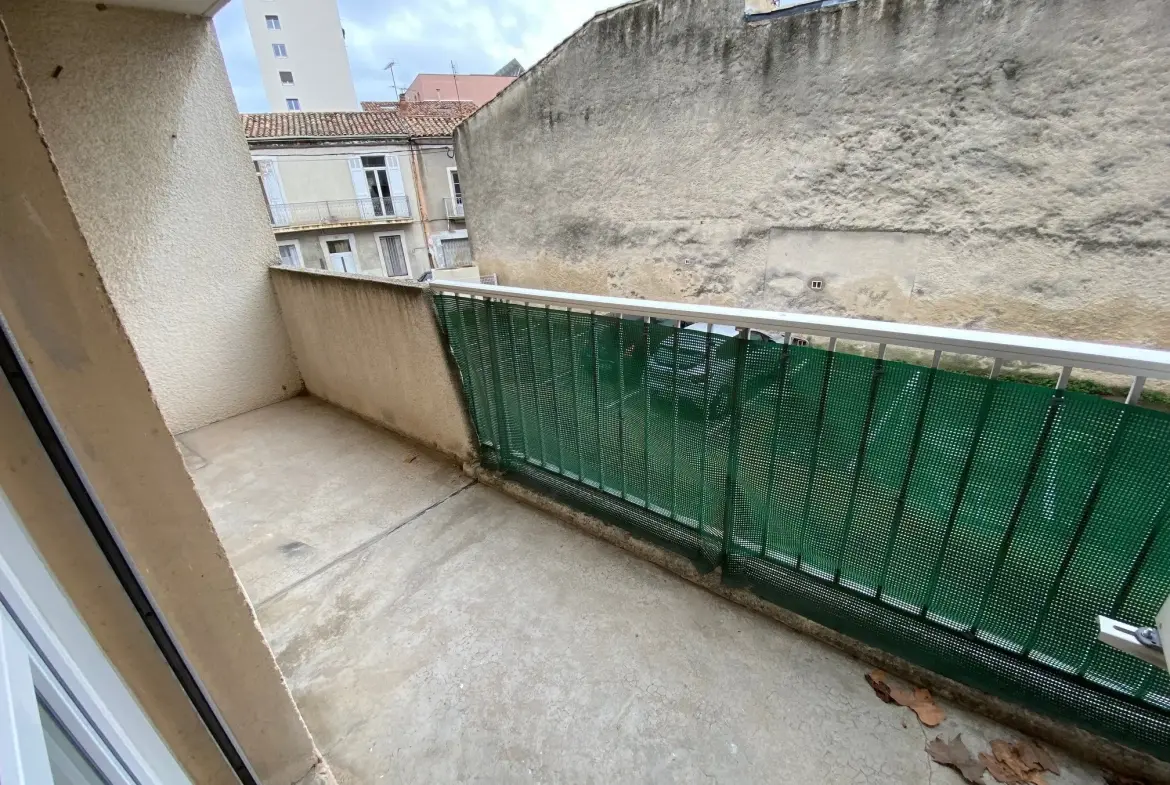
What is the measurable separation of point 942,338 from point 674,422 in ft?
3.23

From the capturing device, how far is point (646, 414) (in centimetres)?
212

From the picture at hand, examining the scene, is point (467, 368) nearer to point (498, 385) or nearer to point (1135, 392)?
point (498, 385)

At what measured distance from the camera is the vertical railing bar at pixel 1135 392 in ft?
3.73

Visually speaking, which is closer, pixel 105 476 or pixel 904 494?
pixel 105 476

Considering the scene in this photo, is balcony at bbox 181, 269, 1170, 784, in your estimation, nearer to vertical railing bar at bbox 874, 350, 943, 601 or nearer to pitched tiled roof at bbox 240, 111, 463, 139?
vertical railing bar at bbox 874, 350, 943, 601

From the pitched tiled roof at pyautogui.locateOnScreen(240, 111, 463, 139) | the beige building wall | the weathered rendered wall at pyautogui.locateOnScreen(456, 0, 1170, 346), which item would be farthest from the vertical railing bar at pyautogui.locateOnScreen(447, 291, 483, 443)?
the pitched tiled roof at pyautogui.locateOnScreen(240, 111, 463, 139)

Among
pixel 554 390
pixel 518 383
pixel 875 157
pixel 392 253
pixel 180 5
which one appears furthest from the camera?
pixel 392 253

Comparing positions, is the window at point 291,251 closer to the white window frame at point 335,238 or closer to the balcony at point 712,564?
the white window frame at point 335,238

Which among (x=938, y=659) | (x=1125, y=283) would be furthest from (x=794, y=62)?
(x=938, y=659)

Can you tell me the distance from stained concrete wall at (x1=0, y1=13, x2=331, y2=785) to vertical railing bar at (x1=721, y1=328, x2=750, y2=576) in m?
1.64

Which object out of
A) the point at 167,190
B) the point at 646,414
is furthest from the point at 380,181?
the point at 646,414

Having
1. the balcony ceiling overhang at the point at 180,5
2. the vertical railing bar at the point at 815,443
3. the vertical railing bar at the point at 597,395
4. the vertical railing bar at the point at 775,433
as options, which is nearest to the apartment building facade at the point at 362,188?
the balcony ceiling overhang at the point at 180,5

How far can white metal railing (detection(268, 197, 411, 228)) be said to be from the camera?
47.3 feet

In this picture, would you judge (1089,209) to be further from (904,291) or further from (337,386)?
(337,386)
